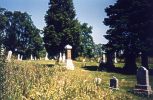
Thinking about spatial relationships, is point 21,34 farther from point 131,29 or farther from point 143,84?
point 143,84

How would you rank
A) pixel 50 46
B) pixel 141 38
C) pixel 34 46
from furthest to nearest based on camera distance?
pixel 34 46, pixel 50 46, pixel 141 38

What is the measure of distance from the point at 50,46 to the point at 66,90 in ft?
100

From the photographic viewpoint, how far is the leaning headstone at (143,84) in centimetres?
1429

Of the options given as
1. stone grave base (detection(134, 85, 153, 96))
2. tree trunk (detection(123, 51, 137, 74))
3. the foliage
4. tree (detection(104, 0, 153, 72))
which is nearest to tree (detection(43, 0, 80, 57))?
tree (detection(104, 0, 153, 72))

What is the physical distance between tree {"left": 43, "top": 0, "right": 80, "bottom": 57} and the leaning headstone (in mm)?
25544

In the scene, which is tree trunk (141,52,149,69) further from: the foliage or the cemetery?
the foliage

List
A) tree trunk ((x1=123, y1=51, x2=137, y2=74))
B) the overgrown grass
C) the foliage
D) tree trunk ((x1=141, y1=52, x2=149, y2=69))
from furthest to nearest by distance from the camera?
the foliage → tree trunk ((x1=123, y1=51, x2=137, y2=74)) → tree trunk ((x1=141, y1=52, x2=149, y2=69)) → the overgrown grass

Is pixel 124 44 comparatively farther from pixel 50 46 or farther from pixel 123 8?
pixel 50 46

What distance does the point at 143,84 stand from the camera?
14734mm

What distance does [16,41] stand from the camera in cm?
7638

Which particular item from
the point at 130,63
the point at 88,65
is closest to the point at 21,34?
the point at 88,65

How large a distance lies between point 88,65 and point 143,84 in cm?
1932

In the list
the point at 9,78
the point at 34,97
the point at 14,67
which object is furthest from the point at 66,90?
the point at 14,67

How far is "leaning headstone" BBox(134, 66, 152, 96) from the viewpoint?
563 inches
